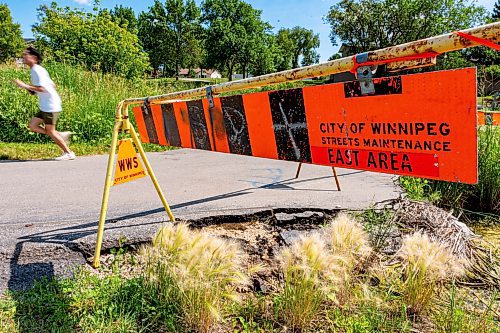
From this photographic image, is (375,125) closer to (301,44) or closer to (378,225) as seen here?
(378,225)

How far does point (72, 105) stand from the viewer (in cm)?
966

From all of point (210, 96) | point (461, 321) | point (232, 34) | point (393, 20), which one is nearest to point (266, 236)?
point (210, 96)

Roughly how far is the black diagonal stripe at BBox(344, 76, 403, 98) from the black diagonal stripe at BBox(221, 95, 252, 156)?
969 mm

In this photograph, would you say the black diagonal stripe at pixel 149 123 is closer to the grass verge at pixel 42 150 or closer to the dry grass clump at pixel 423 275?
the dry grass clump at pixel 423 275

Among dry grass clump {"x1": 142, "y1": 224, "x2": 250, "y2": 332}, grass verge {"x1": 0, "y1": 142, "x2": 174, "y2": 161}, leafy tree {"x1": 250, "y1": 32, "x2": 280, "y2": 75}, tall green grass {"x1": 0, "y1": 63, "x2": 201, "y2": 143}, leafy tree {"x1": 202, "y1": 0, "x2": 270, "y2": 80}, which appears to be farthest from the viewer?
leafy tree {"x1": 250, "y1": 32, "x2": 280, "y2": 75}

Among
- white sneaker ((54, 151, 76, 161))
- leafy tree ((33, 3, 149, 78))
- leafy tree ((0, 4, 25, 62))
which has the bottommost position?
white sneaker ((54, 151, 76, 161))

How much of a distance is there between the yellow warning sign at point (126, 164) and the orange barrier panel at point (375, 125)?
0.81 m

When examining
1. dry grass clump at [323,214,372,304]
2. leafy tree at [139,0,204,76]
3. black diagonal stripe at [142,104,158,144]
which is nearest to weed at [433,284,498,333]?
dry grass clump at [323,214,372,304]

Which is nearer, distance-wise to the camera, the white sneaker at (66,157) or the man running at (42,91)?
the man running at (42,91)

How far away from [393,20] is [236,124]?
55124 mm

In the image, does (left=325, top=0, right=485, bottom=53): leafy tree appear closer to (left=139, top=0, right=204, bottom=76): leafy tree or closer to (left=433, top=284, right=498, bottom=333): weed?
(left=139, top=0, right=204, bottom=76): leafy tree

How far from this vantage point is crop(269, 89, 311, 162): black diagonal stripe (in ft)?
7.63

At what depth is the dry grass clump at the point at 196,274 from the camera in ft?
6.76

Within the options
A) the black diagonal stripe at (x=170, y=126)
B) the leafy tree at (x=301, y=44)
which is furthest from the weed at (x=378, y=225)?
the leafy tree at (x=301, y=44)
